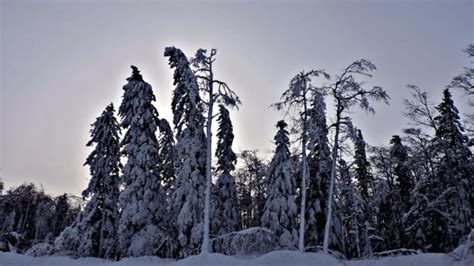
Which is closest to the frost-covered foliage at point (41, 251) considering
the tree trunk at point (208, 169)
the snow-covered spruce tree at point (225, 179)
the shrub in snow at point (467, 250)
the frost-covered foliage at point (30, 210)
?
the snow-covered spruce tree at point (225, 179)

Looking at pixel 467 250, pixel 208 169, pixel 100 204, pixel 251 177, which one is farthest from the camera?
pixel 251 177

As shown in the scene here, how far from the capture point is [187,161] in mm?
22188

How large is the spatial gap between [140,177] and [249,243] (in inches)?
328

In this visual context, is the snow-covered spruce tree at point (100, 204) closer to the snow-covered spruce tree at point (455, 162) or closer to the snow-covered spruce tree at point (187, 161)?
the snow-covered spruce tree at point (187, 161)

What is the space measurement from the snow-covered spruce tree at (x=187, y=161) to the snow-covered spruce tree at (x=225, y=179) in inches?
156

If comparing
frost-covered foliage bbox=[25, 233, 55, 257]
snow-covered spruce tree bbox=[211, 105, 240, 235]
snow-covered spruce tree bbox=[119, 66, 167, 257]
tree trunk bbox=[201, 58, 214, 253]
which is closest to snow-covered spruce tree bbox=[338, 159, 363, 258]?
tree trunk bbox=[201, 58, 214, 253]

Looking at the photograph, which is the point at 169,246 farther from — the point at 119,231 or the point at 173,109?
the point at 173,109

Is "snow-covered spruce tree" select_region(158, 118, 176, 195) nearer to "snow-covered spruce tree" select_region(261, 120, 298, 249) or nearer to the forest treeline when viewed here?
the forest treeline

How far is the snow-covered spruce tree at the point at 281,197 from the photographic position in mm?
25344

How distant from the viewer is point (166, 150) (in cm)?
3131

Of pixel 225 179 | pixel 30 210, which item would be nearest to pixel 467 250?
pixel 225 179

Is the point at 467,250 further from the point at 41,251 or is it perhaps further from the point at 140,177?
the point at 41,251

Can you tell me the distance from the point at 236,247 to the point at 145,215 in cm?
645

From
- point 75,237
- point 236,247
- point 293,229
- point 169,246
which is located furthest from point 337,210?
point 75,237
